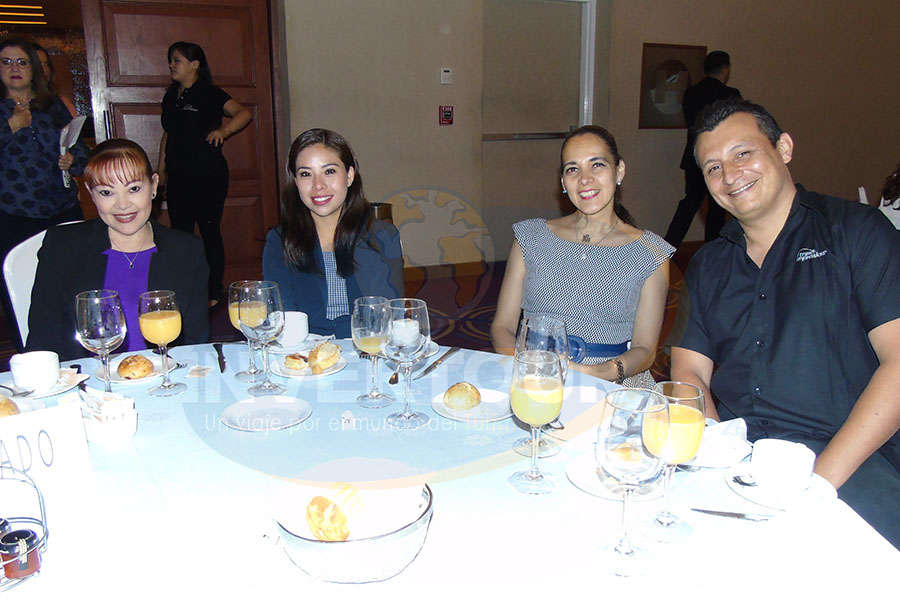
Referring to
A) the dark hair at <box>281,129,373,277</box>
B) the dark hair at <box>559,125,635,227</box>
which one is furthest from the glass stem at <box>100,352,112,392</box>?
the dark hair at <box>559,125,635,227</box>

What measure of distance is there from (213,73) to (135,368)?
367cm

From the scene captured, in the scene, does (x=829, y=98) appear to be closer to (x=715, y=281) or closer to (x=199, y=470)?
(x=715, y=281)

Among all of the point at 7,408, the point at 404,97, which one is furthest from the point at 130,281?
the point at 404,97

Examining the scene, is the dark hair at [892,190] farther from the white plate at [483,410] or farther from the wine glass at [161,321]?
the wine glass at [161,321]

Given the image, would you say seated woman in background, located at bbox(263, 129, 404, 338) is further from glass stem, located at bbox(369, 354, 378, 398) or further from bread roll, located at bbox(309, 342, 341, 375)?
glass stem, located at bbox(369, 354, 378, 398)

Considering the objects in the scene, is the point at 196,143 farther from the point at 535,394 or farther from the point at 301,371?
the point at 535,394

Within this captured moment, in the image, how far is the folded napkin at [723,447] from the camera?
3.25ft

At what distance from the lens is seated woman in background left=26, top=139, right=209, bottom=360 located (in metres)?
1.90

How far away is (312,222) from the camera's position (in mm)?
2268

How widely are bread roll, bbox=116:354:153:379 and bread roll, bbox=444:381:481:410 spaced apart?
661 millimetres

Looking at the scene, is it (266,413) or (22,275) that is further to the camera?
(22,275)

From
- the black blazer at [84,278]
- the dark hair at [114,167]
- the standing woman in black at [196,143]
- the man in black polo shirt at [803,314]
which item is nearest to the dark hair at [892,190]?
the man in black polo shirt at [803,314]

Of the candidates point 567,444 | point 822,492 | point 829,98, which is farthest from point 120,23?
point 829,98

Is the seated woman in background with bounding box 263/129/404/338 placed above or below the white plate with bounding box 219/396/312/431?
above
